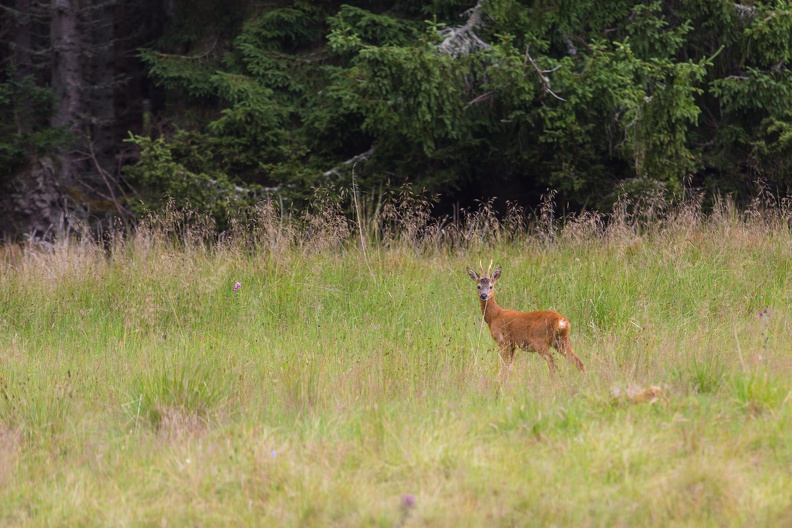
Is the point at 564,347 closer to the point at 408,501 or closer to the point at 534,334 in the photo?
the point at 534,334

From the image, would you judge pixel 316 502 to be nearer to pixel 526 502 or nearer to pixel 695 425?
pixel 526 502

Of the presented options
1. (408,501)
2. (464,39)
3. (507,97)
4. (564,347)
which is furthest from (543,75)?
(408,501)

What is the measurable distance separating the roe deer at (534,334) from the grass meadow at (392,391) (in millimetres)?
160

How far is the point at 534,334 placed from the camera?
6082 mm

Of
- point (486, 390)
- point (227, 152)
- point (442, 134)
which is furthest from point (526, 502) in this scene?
point (227, 152)

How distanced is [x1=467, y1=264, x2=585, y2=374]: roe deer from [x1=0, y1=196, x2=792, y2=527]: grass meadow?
16 centimetres

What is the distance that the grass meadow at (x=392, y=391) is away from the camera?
4.01 metres

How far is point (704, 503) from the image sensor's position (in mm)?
3822

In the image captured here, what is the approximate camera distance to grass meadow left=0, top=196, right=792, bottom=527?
4.01 metres

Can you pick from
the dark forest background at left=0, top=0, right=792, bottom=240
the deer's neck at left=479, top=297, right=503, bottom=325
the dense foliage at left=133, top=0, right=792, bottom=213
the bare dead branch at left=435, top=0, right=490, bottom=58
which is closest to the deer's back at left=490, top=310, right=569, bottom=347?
the deer's neck at left=479, top=297, right=503, bottom=325

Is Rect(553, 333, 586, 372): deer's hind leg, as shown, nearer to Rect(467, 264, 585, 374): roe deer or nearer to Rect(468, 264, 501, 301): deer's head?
Rect(467, 264, 585, 374): roe deer

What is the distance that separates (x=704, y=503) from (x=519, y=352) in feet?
9.77

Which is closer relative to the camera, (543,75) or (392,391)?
(392,391)

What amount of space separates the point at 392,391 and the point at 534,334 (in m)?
1.14
